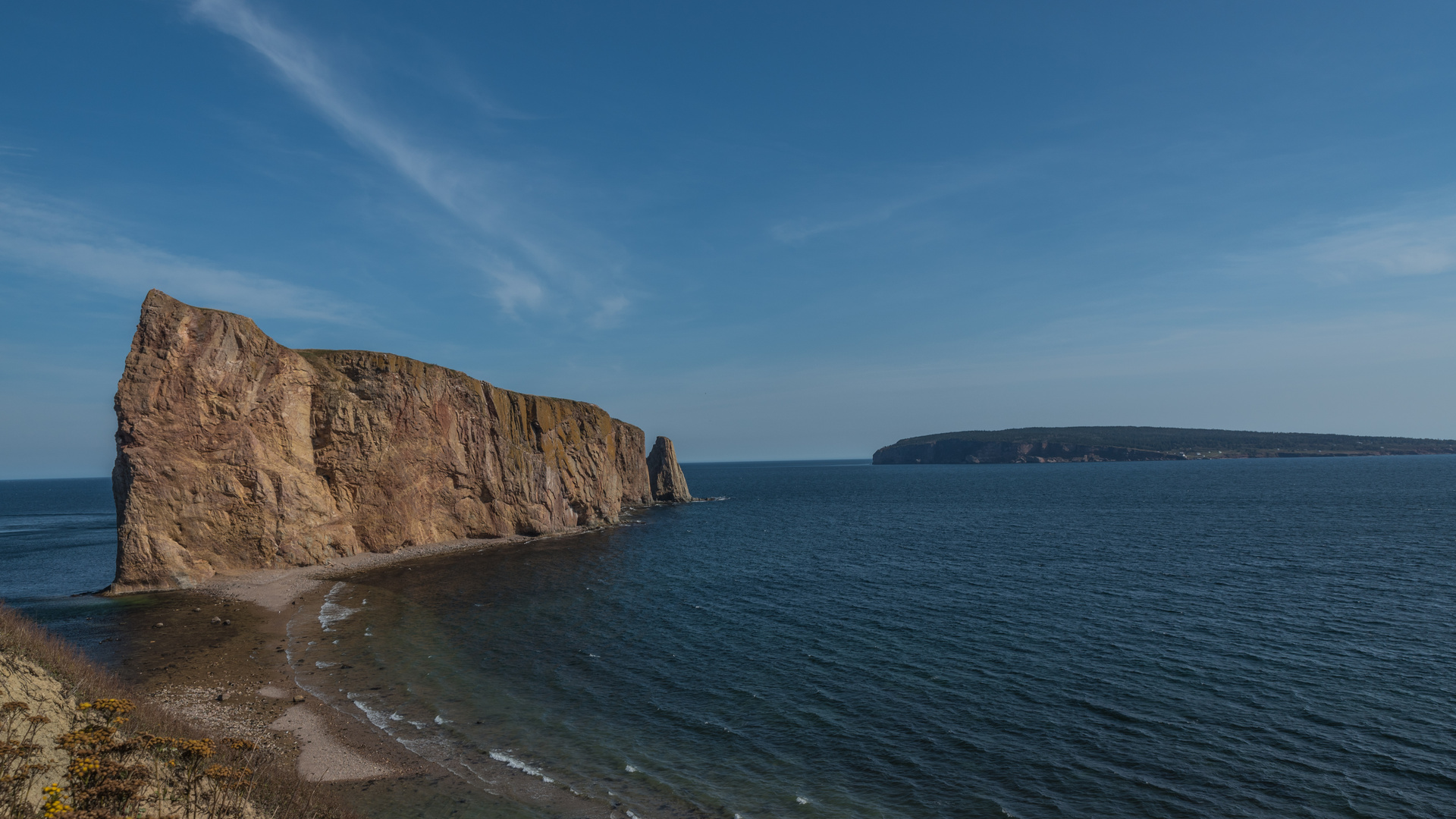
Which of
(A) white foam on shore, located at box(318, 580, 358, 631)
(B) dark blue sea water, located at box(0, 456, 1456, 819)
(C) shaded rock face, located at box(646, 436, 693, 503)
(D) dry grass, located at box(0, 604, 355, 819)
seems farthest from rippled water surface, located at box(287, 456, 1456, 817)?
(C) shaded rock face, located at box(646, 436, 693, 503)

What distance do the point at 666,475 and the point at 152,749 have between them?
124144 mm

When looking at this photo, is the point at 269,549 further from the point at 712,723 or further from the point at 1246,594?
the point at 1246,594

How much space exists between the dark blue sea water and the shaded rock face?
7447 centimetres

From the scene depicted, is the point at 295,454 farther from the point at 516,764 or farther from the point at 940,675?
the point at 940,675

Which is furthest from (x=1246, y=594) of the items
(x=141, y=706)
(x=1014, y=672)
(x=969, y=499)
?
(x=969, y=499)

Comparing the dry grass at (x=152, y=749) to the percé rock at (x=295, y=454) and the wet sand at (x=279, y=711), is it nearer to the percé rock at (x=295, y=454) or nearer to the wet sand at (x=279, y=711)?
the wet sand at (x=279, y=711)

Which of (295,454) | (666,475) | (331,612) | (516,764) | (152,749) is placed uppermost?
(295,454)

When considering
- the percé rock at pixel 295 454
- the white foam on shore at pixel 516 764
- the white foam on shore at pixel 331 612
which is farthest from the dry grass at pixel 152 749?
the percé rock at pixel 295 454

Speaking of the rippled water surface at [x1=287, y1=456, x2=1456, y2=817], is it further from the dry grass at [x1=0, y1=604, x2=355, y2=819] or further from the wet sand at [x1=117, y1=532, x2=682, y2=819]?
the dry grass at [x1=0, y1=604, x2=355, y2=819]

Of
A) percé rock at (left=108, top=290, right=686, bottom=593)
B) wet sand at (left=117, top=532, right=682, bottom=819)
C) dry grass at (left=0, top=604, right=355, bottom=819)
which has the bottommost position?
wet sand at (left=117, top=532, right=682, bottom=819)

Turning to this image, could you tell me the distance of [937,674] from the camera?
27812mm

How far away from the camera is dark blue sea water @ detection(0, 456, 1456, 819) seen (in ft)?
63.3

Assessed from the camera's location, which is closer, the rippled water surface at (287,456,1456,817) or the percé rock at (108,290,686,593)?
the rippled water surface at (287,456,1456,817)

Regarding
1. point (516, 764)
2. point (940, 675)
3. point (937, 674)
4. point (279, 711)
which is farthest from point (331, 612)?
point (940, 675)
